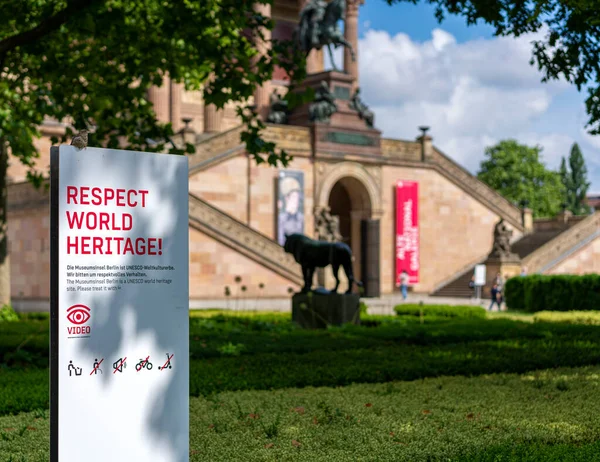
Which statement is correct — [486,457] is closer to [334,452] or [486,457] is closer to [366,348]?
[334,452]

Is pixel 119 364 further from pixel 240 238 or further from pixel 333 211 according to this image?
pixel 333 211

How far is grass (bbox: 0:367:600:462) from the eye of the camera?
734 centimetres

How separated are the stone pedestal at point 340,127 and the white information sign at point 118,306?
121 ft

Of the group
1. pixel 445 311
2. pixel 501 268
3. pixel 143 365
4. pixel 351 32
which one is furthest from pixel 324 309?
pixel 351 32

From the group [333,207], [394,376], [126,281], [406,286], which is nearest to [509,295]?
[406,286]

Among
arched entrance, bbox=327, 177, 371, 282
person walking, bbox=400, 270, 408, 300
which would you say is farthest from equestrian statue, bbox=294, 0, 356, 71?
person walking, bbox=400, 270, 408, 300

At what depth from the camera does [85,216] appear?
543 centimetres

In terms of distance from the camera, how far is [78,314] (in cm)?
536

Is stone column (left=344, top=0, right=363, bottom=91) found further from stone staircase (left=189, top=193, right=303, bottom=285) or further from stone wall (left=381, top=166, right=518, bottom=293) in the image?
stone staircase (left=189, top=193, right=303, bottom=285)

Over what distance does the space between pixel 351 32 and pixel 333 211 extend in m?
11.3

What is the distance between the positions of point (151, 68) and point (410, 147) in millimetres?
30408

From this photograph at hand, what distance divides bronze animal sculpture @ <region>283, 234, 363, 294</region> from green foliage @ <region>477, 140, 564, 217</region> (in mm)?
55207

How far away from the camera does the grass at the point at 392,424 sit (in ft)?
24.1

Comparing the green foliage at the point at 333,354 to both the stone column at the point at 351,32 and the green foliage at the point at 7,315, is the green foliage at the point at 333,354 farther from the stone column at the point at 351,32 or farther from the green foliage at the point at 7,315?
the stone column at the point at 351,32
